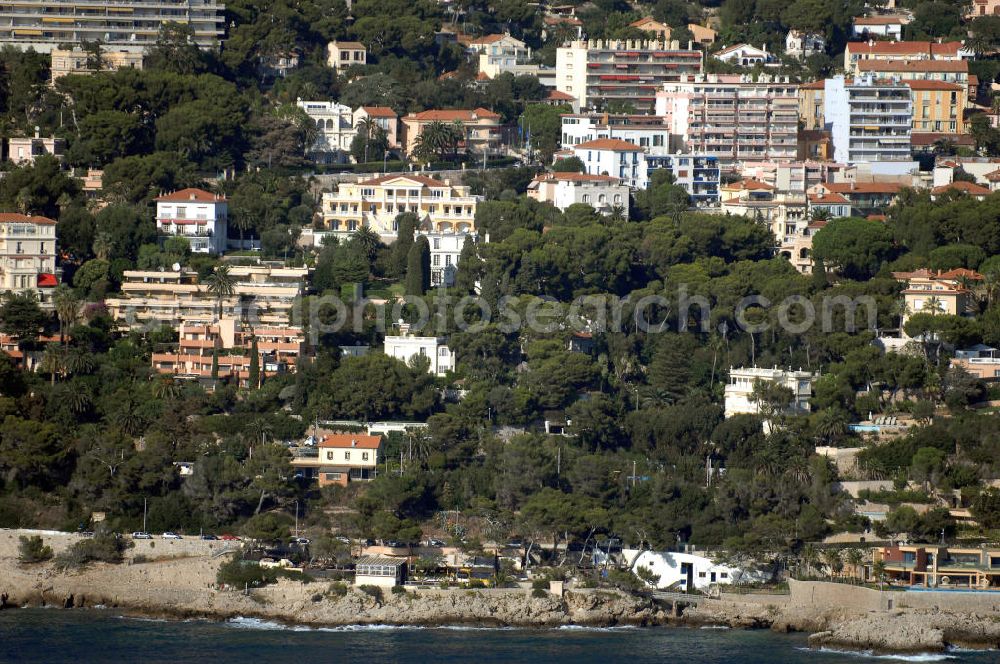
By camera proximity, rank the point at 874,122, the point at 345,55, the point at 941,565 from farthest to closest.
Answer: the point at 345,55 < the point at 874,122 < the point at 941,565

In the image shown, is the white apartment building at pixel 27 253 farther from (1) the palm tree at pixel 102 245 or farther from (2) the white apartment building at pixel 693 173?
(2) the white apartment building at pixel 693 173

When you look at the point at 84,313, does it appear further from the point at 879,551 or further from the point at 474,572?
the point at 879,551

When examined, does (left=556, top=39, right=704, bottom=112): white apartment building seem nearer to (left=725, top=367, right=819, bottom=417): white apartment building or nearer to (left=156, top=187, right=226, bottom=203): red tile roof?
(left=156, top=187, right=226, bottom=203): red tile roof

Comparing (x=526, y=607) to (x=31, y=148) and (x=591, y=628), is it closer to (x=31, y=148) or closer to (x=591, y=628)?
(x=591, y=628)

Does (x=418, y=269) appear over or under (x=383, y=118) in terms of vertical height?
under

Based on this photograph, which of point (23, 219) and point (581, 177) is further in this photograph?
point (581, 177)

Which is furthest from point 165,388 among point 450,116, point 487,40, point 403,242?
point 487,40

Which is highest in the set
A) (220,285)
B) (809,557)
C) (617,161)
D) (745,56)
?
(745,56)
